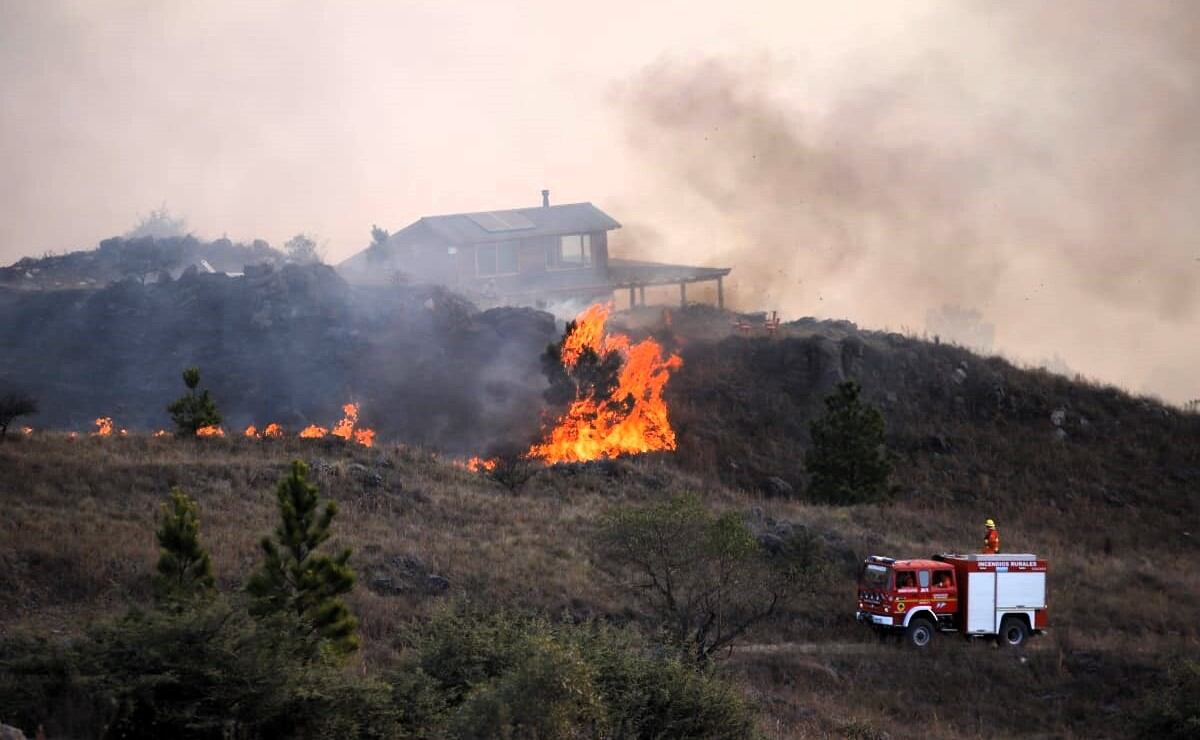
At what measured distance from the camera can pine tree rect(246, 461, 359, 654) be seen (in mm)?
22969

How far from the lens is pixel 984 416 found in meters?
59.9

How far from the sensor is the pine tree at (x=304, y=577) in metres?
23.0

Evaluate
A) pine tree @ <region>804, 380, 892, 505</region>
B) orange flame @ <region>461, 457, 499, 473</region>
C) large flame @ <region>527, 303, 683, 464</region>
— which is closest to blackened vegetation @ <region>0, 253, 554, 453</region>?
large flame @ <region>527, 303, 683, 464</region>

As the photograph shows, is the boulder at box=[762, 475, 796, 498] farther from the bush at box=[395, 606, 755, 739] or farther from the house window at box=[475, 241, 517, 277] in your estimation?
the bush at box=[395, 606, 755, 739]

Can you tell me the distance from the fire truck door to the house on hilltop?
43577mm

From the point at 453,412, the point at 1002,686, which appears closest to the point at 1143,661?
the point at 1002,686

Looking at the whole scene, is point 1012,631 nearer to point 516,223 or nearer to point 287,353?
point 287,353

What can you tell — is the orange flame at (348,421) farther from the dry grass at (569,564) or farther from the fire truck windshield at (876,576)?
the fire truck windshield at (876,576)

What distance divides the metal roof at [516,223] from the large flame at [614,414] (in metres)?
19.3

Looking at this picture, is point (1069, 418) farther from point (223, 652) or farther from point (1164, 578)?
point (223, 652)

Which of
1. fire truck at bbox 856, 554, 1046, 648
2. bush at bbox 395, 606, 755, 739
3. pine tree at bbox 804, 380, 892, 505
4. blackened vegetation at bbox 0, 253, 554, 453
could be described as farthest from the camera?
blackened vegetation at bbox 0, 253, 554, 453

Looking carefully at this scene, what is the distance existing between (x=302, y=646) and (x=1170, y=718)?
718 inches

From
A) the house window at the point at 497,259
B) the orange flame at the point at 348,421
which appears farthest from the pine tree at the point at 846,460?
the house window at the point at 497,259

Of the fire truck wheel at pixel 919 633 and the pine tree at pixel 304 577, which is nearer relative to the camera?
the pine tree at pixel 304 577
